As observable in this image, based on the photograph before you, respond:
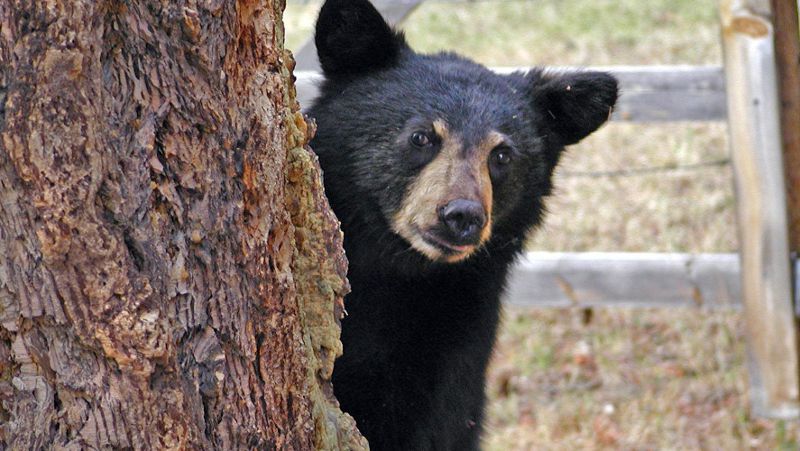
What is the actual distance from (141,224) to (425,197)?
5.52 feet

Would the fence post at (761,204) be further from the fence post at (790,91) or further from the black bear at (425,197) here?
the black bear at (425,197)

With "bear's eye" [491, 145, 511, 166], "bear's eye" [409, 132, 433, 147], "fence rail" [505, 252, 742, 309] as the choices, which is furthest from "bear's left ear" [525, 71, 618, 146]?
"fence rail" [505, 252, 742, 309]

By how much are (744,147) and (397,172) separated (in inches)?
91.9

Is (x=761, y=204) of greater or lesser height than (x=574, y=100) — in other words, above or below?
below

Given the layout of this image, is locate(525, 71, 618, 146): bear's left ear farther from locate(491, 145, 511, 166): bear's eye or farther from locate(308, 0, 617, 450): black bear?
locate(491, 145, 511, 166): bear's eye

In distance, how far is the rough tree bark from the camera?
1988 mm

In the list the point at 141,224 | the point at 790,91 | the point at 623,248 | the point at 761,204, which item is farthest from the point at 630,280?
the point at 141,224

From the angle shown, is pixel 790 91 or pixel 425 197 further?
pixel 790 91

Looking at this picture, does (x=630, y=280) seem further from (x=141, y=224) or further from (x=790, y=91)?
(x=141, y=224)

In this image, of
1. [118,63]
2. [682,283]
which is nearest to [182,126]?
[118,63]

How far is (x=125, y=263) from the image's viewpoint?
209 cm

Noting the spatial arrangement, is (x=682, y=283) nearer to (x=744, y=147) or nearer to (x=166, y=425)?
(x=744, y=147)

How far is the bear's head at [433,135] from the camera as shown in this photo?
3.69 metres

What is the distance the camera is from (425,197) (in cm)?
368
